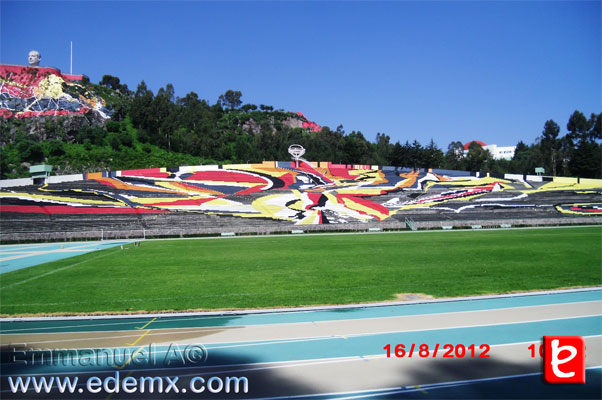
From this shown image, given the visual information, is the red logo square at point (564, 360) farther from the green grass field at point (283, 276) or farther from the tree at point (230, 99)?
the tree at point (230, 99)

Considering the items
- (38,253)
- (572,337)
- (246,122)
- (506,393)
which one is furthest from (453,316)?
(246,122)

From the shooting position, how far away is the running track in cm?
650

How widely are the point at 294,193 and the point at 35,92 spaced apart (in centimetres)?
4965

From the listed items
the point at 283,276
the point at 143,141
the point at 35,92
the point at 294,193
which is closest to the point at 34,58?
the point at 35,92

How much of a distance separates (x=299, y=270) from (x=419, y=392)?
11.3 metres

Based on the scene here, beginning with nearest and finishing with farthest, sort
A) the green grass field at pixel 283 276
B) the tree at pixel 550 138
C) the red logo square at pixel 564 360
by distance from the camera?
1. the red logo square at pixel 564 360
2. the green grass field at pixel 283 276
3. the tree at pixel 550 138

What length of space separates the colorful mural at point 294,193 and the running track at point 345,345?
108ft

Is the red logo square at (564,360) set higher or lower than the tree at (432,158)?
lower

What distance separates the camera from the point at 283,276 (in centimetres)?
1606

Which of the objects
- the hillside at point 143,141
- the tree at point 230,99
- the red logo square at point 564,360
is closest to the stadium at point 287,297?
the red logo square at point 564,360

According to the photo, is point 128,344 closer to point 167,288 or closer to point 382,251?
point 167,288

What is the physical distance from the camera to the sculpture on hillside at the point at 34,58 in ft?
216

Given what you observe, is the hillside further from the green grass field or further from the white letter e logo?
the white letter e logo

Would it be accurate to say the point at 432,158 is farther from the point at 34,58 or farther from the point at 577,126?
the point at 34,58
